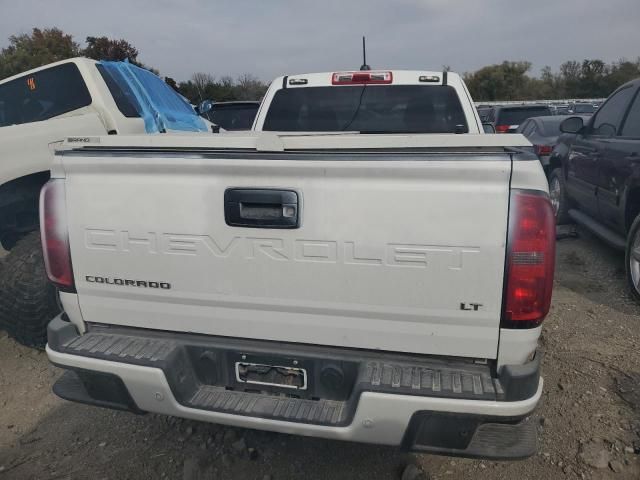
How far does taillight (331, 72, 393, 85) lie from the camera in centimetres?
396

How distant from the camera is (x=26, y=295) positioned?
354 cm

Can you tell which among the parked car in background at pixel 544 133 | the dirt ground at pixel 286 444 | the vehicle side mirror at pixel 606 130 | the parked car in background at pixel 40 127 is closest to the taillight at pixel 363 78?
the parked car in background at pixel 40 127

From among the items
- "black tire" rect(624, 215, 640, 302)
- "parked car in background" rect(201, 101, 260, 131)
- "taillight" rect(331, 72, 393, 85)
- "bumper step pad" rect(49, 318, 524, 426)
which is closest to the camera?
"bumper step pad" rect(49, 318, 524, 426)

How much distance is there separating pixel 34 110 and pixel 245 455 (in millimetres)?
4160

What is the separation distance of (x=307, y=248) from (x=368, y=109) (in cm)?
240

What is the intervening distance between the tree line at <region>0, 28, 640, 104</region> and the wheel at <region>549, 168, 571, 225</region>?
20258 millimetres

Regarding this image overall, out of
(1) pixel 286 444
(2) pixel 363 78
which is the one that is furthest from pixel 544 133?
(1) pixel 286 444

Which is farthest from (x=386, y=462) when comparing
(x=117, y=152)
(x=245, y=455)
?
(x=117, y=152)

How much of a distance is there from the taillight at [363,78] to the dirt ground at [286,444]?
7.84 ft

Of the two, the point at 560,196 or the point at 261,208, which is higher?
the point at 261,208

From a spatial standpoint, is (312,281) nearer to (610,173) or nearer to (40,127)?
(40,127)

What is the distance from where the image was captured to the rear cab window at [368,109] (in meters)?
4.00

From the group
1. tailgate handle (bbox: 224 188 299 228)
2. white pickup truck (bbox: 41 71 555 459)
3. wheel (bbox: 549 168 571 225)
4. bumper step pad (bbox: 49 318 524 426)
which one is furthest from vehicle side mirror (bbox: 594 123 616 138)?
tailgate handle (bbox: 224 188 299 228)

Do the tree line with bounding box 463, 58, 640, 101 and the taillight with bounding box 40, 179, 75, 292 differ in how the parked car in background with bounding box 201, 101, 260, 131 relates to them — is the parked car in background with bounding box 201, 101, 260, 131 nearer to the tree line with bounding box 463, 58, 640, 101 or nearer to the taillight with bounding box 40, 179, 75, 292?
the taillight with bounding box 40, 179, 75, 292
